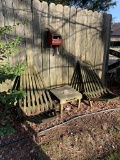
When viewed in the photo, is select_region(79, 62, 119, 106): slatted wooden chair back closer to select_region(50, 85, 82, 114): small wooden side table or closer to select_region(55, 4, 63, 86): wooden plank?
select_region(50, 85, 82, 114): small wooden side table

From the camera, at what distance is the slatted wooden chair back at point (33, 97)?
294 centimetres

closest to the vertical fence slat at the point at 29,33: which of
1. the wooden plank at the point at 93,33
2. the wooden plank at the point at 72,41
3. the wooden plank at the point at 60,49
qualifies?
the wooden plank at the point at 60,49

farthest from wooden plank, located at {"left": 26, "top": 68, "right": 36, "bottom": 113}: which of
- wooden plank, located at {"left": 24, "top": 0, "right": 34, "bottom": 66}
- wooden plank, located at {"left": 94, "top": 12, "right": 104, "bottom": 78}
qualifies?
wooden plank, located at {"left": 94, "top": 12, "right": 104, "bottom": 78}

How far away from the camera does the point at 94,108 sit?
3561 mm

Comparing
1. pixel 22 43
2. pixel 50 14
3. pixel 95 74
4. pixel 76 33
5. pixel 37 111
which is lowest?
pixel 37 111

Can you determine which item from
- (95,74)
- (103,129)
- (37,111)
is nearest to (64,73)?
(95,74)

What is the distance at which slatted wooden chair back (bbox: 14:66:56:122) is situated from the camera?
294cm

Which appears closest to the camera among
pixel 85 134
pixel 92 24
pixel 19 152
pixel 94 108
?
pixel 19 152

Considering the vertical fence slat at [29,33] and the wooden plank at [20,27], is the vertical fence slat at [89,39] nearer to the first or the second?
the vertical fence slat at [29,33]

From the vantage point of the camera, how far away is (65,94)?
3.31 m

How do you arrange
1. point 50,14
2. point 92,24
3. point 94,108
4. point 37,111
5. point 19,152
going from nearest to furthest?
point 19,152
point 37,111
point 50,14
point 94,108
point 92,24

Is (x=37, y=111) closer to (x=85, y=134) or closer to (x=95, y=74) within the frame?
(x=85, y=134)

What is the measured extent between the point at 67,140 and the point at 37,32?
205 cm

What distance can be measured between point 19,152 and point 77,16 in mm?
2904
